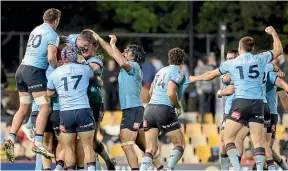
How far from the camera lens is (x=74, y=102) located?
69.7 feet

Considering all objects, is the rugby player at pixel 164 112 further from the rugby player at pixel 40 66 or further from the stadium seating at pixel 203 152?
the stadium seating at pixel 203 152

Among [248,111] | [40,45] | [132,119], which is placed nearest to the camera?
Result: [40,45]

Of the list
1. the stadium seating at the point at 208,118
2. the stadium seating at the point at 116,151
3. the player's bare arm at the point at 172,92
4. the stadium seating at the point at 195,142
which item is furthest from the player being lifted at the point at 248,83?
the stadium seating at the point at 208,118

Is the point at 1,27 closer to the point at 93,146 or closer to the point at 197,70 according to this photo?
the point at 197,70

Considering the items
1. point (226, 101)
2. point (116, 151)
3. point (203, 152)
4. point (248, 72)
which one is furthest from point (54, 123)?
point (203, 152)

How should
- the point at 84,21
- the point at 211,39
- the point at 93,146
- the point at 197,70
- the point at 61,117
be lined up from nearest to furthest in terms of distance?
1. the point at 61,117
2. the point at 93,146
3. the point at 197,70
4. the point at 211,39
5. the point at 84,21

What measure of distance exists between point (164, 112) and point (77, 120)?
238cm

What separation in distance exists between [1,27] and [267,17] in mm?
7694

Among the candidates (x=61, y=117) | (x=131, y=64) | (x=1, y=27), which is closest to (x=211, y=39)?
(x=1, y=27)

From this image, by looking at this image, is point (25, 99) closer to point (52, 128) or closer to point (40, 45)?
point (52, 128)

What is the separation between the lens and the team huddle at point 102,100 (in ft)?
69.9

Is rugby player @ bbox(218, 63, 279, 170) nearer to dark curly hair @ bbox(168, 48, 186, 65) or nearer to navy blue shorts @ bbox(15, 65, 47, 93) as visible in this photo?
dark curly hair @ bbox(168, 48, 186, 65)

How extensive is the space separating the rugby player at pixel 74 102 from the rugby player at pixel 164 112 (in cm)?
197

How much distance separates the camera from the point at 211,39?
116 feet
